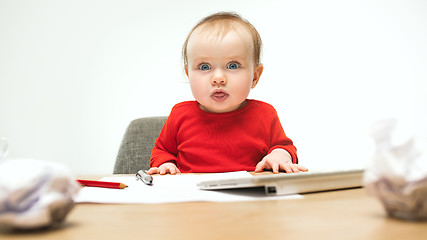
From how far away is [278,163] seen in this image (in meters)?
1.05

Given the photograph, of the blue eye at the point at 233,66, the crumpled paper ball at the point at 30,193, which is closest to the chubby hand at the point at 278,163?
the blue eye at the point at 233,66

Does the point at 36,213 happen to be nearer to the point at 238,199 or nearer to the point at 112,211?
the point at 112,211

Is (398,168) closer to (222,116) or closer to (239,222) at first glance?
(239,222)

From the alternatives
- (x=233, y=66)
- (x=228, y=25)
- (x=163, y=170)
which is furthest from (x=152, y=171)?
(x=228, y=25)

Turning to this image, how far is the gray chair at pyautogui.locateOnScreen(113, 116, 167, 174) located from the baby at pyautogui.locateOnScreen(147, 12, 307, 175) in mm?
172

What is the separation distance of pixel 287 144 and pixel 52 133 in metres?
2.14

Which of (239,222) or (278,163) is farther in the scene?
(278,163)

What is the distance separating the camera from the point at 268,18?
2945mm

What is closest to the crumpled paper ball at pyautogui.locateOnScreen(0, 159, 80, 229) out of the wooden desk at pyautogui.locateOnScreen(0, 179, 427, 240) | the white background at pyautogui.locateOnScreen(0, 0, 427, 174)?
the wooden desk at pyautogui.locateOnScreen(0, 179, 427, 240)

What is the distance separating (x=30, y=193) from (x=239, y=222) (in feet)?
0.68

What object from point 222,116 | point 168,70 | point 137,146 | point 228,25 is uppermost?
point 228,25

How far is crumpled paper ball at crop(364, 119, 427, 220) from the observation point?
36 centimetres

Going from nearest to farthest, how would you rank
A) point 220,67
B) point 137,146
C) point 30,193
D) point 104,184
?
point 30,193 < point 104,184 < point 220,67 < point 137,146

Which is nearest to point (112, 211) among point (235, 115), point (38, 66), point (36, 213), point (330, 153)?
point (36, 213)
